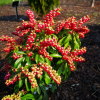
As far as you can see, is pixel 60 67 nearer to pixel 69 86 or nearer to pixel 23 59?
pixel 23 59

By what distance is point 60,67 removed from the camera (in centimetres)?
223

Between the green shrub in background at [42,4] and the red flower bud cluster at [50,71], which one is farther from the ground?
the green shrub in background at [42,4]

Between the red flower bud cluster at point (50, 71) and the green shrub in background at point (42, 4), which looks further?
the green shrub in background at point (42, 4)

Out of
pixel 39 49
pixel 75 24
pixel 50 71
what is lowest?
pixel 50 71

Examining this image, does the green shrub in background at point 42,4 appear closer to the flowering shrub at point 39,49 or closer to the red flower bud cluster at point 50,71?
the flowering shrub at point 39,49

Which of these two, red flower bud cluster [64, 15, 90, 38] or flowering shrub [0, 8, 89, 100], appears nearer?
flowering shrub [0, 8, 89, 100]

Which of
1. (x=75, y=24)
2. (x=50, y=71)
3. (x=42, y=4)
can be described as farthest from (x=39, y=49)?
(x=42, y=4)

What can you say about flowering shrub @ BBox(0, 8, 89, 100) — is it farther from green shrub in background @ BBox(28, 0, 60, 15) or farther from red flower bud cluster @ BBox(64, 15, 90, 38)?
green shrub in background @ BBox(28, 0, 60, 15)

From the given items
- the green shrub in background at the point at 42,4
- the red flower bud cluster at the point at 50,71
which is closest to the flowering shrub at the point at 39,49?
the red flower bud cluster at the point at 50,71

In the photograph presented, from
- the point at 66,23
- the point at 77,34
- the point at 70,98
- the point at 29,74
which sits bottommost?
the point at 70,98

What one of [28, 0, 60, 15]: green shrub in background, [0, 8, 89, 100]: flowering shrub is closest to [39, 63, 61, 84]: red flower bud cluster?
[0, 8, 89, 100]: flowering shrub

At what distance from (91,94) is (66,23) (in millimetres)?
1942

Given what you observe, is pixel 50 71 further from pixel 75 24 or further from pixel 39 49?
pixel 75 24

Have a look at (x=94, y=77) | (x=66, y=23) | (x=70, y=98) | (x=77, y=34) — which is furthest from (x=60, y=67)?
(x=94, y=77)
